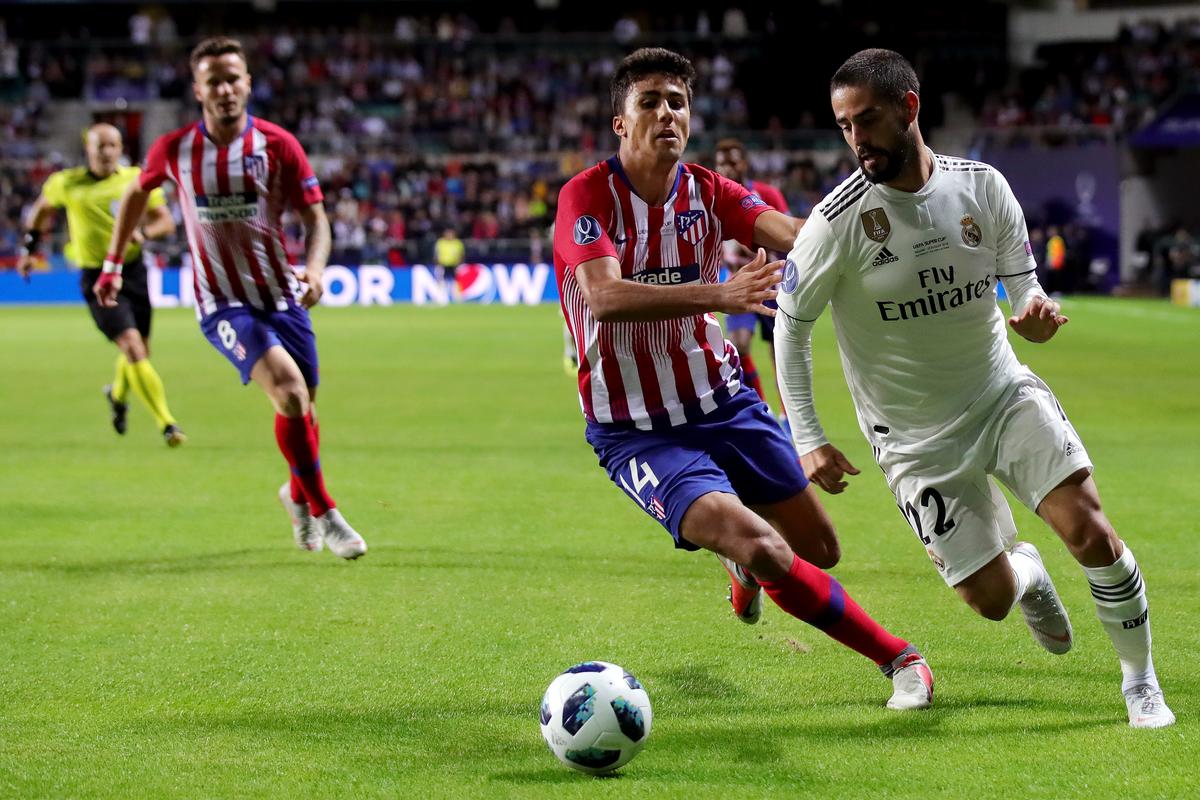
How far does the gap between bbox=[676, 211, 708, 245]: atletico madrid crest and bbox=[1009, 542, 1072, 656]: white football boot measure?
58.5 inches

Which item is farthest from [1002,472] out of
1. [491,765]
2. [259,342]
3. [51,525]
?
[51,525]

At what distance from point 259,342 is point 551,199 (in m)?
31.4

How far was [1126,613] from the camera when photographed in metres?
4.47

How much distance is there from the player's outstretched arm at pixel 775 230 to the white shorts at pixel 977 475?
2.66ft

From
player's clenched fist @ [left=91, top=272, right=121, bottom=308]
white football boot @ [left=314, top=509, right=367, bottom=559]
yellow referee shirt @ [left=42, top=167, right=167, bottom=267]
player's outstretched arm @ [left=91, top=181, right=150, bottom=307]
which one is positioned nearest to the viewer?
white football boot @ [left=314, top=509, right=367, bottom=559]

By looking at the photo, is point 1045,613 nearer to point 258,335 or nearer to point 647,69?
point 647,69

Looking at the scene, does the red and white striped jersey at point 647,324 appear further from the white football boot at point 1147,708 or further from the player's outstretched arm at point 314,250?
the player's outstretched arm at point 314,250

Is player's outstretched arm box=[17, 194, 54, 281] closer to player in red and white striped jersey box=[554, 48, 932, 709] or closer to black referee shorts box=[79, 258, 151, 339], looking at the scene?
black referee shorts box=[79, 258, 151, 339]

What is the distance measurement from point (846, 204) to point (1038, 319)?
669mm

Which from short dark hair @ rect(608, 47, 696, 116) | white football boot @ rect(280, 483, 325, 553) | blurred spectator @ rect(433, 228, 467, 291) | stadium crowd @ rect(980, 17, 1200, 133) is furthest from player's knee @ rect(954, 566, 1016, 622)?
stadium crowd @ rect(980, 17, 1200, 133)

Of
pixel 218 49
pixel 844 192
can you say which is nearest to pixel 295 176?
pixel 218 49

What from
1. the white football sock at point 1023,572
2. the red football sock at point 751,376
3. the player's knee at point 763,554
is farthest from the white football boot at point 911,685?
A: the red football sock at point 751,376

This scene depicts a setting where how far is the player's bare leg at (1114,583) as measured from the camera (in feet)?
14.4

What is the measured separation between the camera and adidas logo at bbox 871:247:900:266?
459 centimetres
